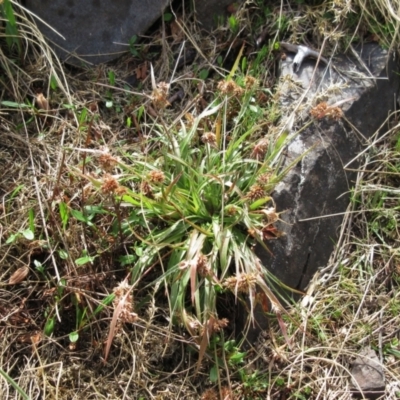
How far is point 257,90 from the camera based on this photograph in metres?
2.89

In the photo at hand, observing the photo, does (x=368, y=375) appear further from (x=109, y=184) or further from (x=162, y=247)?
(x=109, y=184)

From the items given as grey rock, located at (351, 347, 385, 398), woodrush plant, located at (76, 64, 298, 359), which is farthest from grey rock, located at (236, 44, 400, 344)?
grey rock, located at (351, 347, 385, 398)

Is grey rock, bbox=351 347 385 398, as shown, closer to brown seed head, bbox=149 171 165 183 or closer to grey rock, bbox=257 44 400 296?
grey rock, bbox=257 44 400 296

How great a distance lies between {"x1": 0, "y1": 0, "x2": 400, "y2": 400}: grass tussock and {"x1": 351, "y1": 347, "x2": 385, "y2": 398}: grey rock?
37 millimetres

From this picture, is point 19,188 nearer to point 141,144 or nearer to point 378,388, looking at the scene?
point 141,144

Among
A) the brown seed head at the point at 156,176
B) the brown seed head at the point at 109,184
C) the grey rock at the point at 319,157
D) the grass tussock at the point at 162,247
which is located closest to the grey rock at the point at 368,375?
the grass tussock at the point at 162,247

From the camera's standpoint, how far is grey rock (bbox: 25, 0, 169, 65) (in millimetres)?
2994

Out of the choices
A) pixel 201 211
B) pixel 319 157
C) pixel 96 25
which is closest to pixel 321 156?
pixel 319 157

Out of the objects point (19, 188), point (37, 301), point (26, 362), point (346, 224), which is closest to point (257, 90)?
point (346, 224)

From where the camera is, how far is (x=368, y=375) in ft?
8.31

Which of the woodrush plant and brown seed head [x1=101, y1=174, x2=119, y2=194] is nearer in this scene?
brown seed head [x1=101, y1=174, x2=119, y2=194]

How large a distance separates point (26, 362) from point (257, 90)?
4.90ft

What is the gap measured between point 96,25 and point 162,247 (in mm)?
1193

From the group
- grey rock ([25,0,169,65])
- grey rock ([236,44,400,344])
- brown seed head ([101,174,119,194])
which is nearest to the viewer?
brown seed head ([101,174,119,194])
